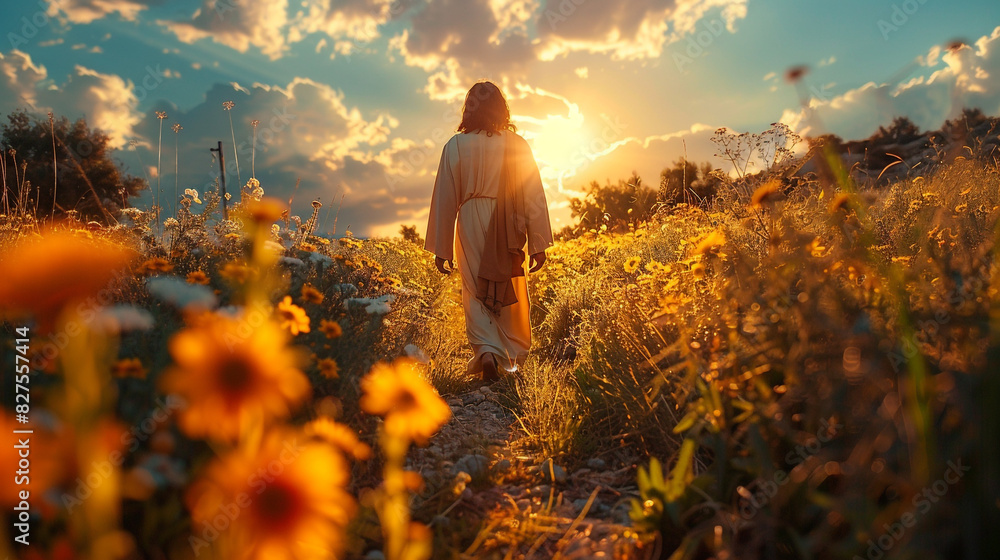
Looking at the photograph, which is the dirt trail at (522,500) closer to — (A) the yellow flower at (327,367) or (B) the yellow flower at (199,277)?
(A) the yellow flower at (327,367)

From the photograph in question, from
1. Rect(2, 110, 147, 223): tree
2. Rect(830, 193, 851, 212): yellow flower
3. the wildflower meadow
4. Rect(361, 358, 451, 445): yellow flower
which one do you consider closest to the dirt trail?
the wildflower meadow

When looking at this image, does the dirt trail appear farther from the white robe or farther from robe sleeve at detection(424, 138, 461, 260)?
robe sleeve at detection(424, 138, 461, 260)

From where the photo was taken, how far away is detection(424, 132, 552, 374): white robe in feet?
15.4

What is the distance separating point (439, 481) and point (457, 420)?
1.27m

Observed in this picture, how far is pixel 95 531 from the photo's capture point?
45.0 inches

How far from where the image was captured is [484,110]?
4.77m

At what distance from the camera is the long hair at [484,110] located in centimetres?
477

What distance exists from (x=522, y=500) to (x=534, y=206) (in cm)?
315

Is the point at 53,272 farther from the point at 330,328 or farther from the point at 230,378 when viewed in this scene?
the point at 230,378

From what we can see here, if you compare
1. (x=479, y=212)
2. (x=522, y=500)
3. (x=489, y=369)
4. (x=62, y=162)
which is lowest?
(x=522, y=500)

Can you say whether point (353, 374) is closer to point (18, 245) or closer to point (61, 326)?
point (61, 326)

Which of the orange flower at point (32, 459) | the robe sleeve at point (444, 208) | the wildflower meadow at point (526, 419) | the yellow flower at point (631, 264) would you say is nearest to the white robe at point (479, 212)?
the robe sleeve at point (444, 208)

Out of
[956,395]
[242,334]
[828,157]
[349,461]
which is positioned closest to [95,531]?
[242,334]

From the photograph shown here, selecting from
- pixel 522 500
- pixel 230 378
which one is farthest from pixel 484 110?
pixel 230 378
